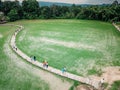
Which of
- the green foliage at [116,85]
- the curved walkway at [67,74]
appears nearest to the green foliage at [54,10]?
the curved walkway at [67,74]

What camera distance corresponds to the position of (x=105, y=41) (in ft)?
166

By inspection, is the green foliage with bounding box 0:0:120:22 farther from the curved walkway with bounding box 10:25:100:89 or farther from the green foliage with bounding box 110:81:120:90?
the green foliage with bounding box 110:81:120:90

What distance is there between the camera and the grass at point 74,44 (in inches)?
1536

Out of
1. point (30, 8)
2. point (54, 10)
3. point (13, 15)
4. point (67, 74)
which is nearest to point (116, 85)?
point (67, 74)

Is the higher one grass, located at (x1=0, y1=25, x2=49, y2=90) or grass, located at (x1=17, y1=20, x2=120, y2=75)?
grass, located at (x1=17, y1=20, x2=120, y2=75)

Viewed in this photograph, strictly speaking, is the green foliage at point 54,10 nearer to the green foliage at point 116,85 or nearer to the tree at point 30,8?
the tree at point 30,8

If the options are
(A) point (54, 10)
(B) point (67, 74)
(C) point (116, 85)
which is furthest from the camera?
(A) point (54, 10)

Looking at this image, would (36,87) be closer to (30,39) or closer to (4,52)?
(4,52)

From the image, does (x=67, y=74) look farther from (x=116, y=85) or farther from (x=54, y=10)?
(x=54, y=10)

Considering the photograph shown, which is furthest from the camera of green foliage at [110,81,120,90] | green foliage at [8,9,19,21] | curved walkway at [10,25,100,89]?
green foliage at [8,9,19,21]

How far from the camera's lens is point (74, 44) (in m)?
48.4

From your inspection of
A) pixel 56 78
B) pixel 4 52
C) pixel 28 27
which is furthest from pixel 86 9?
pixel 56 78

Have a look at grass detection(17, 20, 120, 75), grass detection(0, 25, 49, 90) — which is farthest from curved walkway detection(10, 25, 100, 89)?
grass detection(0, 25, 49, 90)

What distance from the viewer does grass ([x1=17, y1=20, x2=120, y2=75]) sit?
39016mm
